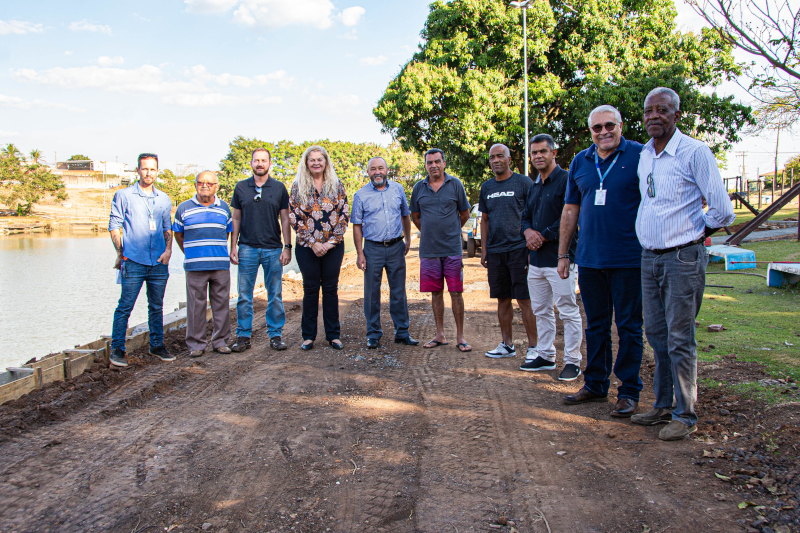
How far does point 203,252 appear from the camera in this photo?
565 cm

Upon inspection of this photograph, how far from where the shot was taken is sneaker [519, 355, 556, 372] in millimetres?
5023

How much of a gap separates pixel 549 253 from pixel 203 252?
11.6 ft

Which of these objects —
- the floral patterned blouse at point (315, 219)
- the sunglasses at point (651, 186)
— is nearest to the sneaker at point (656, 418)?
the sunglasses at point (651, 186)

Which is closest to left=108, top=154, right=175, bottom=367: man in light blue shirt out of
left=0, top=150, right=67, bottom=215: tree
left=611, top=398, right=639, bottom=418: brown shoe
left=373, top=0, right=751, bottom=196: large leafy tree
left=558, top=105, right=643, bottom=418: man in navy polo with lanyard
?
left=558, top=105, right=643, bottom=418: man in navy polo with lanyard

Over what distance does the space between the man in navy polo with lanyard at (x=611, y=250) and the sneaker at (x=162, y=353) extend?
398cm

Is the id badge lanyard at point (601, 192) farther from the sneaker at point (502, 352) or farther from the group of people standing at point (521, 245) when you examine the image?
the sneaker at point (502, 352)

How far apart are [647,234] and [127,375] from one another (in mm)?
4609

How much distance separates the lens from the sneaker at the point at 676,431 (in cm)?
331

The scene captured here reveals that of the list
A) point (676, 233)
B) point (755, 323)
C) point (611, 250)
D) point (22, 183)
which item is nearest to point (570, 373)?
point (611, 250)

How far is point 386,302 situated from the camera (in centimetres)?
912

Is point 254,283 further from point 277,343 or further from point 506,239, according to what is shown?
point 506,239

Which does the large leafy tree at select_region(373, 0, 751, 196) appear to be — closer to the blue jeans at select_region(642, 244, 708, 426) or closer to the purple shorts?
the purple shorts

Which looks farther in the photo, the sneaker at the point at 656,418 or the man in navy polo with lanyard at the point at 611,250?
the man in navy polo with lanyard at the point at 611,250

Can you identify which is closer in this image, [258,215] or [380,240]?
[258,215]
